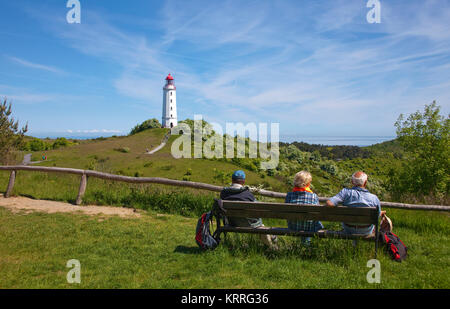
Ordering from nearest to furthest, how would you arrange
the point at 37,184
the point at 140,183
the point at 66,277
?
the point at 66,277, the point at 140,183, the point at 37,184

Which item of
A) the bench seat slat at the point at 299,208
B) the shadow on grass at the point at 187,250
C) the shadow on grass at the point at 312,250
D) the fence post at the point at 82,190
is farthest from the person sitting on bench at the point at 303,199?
the fence post at the point at 82,190

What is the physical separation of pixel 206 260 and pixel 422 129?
85.4ft

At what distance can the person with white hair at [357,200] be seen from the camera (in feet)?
16.6

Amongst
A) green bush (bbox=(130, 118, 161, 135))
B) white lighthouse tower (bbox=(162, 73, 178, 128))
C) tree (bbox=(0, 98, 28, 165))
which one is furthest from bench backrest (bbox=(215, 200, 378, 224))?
white lighthouse tower (bbox=(162, 73, 178, 128))

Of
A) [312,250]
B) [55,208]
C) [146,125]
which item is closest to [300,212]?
[312,250]

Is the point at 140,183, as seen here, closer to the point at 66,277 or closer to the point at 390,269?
the point at 66,277

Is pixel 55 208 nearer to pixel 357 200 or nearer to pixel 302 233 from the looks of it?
pixel 302 233

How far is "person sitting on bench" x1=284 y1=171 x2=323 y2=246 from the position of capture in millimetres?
5188

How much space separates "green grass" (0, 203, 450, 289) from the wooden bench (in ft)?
0.88

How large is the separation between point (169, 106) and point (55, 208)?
159ft

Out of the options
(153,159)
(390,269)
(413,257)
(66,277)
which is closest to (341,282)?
(390,269)

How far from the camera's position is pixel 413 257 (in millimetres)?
5129

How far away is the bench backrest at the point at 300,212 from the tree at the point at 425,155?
20904 millimetres

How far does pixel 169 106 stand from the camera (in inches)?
2229
